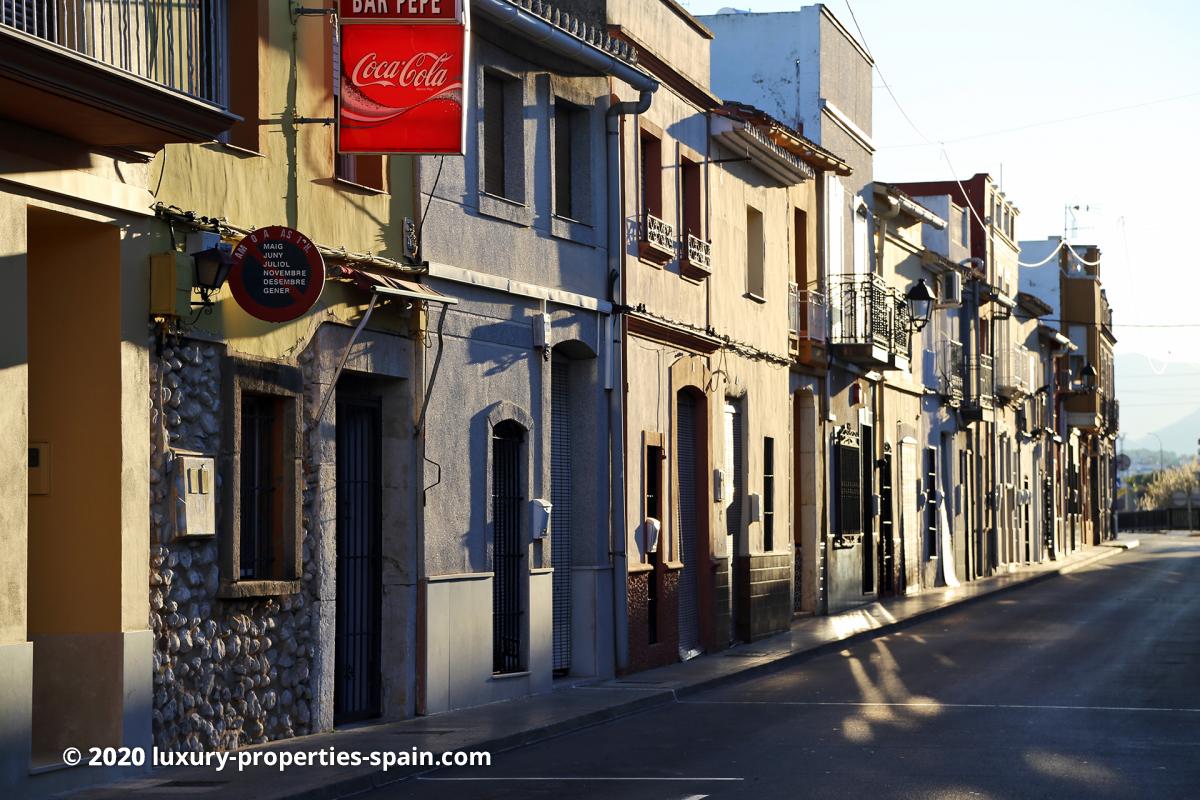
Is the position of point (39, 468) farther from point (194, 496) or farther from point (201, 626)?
point (201, 626)

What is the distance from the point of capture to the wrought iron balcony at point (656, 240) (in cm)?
2058

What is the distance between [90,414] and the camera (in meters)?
11.6

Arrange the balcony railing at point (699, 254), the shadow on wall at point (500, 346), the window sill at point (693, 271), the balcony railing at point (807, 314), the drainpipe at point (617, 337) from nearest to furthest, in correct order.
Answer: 1. the shadow on wall at point (500, 346)
2. the drainpipe at point (617, 337)
3. the window sill at point (693, 271)
4. the balcony railing at point (699, 254)
5. the balcony railing at point (807, 314)

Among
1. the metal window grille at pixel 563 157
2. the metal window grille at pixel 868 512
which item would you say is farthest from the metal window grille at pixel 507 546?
the metal window grille at pixel 868 512

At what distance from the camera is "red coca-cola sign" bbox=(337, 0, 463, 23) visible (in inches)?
548

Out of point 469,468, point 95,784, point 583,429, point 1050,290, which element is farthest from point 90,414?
point 1050,290

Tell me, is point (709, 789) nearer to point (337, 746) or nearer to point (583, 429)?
point (337, 746)

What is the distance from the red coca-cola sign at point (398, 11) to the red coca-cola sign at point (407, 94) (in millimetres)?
92

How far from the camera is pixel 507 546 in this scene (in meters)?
17.5

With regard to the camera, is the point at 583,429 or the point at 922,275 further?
the point at 922,275

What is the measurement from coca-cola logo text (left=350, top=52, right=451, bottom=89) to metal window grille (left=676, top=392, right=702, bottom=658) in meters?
8.69

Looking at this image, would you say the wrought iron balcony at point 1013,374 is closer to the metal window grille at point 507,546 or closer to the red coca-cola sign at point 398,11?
the metal window grille at point 507,546

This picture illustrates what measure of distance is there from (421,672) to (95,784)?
4431 mm

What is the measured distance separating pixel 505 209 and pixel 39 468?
6.75 meters
